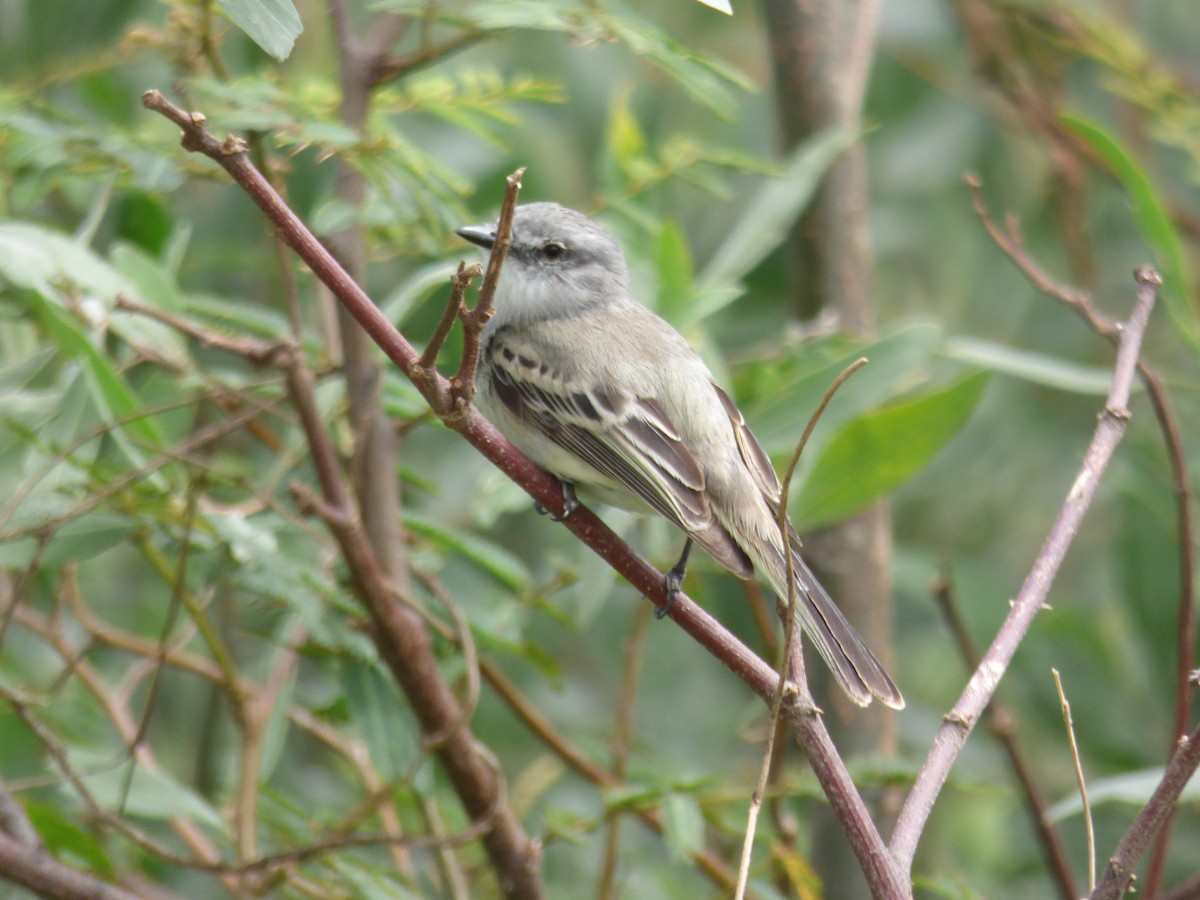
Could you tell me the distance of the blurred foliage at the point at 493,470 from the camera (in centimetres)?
248

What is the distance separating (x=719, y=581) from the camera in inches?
156

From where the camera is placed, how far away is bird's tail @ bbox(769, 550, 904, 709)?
223 centimetres

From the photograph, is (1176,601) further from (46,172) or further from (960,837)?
(46,172)

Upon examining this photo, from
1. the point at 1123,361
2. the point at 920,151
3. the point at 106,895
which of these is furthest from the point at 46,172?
the point at 920,151

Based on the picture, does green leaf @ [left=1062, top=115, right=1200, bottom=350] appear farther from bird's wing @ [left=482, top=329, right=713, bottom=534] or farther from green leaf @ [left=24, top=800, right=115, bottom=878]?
green leaf @ [left=24, top=800, right=115, bottom=878]

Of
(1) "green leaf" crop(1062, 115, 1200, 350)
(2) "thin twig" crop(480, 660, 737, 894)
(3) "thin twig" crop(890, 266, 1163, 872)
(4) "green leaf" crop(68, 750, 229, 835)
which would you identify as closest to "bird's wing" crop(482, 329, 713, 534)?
(2) "thin twig" crop(480, 660, 737, 894)

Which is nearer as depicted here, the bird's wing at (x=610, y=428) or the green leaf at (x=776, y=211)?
the bird's wing at (x=610, y=428)

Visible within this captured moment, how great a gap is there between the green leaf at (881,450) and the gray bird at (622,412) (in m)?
0.20

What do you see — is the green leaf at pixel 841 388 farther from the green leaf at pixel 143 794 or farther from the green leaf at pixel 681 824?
the green leaf at pixel 143 794

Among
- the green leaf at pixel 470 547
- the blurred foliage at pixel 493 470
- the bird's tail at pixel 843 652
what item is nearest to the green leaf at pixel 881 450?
the blurred foliage at pixel 493 470

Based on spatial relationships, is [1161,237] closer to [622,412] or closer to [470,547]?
[622,412]

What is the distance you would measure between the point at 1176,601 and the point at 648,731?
1.68 m

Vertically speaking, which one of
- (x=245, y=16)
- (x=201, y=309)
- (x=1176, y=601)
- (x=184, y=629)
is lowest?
(x=184, y=629)

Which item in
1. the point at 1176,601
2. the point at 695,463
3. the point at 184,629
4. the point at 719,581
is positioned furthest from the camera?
the point at 719,581
